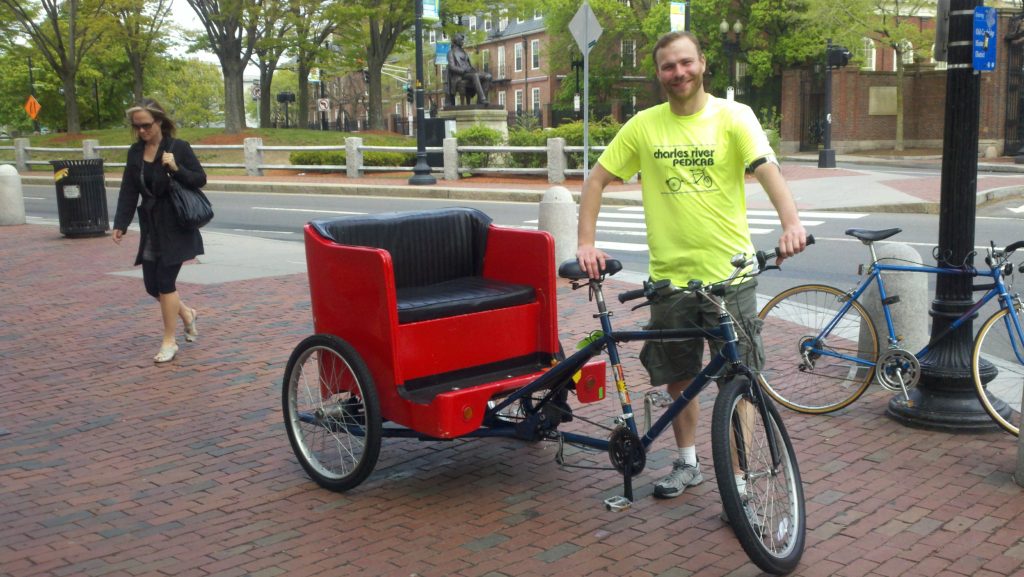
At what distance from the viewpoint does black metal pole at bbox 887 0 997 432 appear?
5543 mm

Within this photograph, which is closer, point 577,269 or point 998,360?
point 577,269

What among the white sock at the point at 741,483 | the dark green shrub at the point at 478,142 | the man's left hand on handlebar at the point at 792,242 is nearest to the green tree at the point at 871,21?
the dark green shrub at the point at 478,142

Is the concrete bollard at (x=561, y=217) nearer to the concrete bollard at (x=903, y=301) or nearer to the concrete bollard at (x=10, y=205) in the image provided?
the concrete bollard at (x=903, y=301)

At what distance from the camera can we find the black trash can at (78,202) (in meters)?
15.9

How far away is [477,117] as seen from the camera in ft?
102

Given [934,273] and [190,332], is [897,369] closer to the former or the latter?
[934,273]

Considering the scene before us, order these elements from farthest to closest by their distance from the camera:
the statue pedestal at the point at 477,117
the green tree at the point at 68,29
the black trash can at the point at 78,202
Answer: the green tree at the point at 68,29 → the statue pedestal at the point at 477,117 → the black trash can at the point at 78,202

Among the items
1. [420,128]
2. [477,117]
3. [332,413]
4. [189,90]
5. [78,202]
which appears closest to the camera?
[332,413]

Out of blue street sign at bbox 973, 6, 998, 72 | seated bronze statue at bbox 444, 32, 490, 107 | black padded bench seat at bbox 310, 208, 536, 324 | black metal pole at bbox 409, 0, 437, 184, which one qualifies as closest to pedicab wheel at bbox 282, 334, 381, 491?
black padded bench seat at bbox 310, 208, 536, 324

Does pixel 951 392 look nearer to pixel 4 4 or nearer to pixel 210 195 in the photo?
pixel 210 195

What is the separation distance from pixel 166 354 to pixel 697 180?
474cm

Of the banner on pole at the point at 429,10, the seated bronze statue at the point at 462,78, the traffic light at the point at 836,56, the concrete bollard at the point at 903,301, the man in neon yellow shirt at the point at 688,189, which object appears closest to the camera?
the man in neon yellow shirt at the point at 688,189

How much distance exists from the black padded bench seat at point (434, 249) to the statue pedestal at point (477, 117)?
84.2 ft

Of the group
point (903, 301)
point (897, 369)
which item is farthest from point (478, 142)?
point (897, 369)
